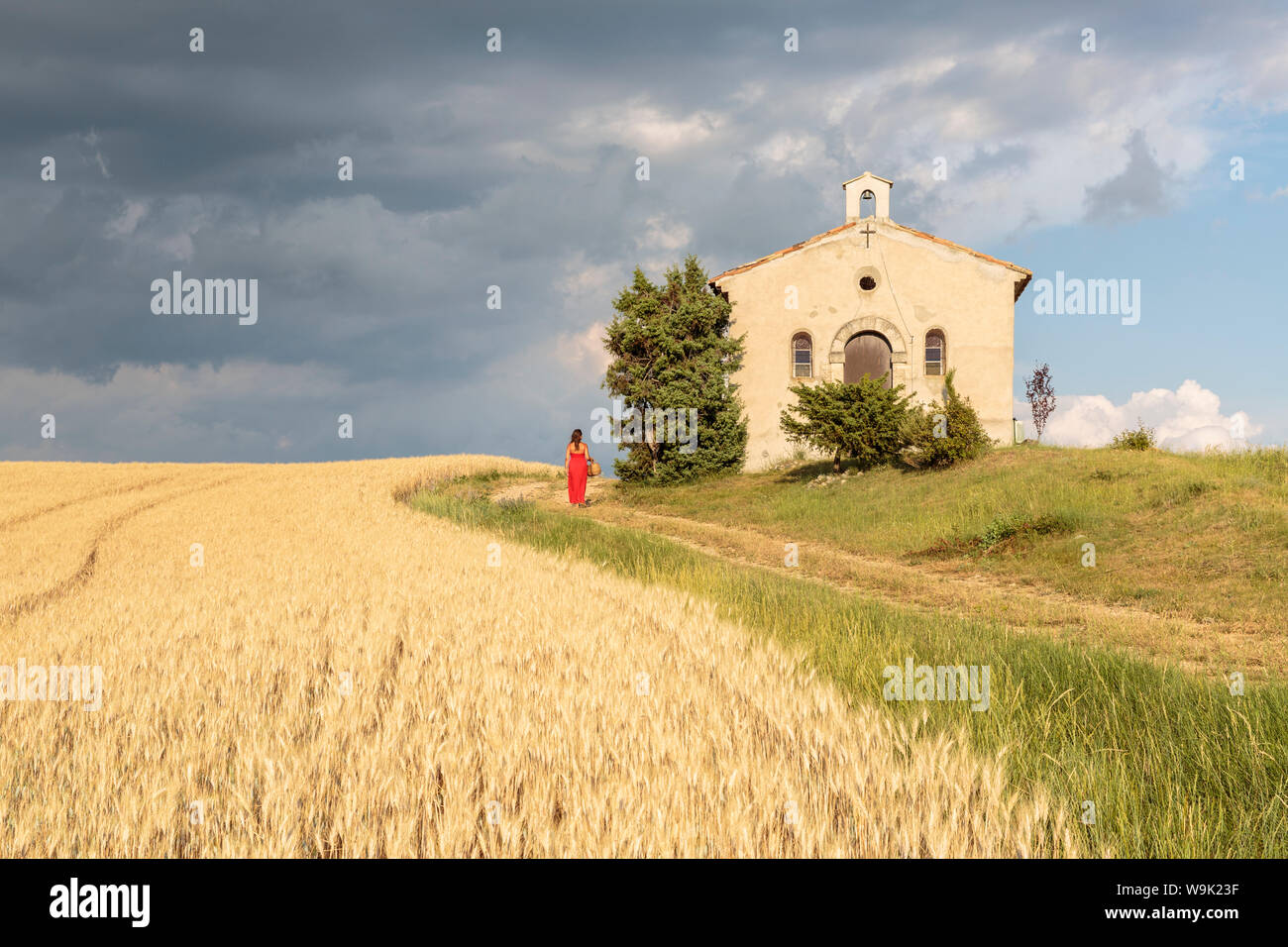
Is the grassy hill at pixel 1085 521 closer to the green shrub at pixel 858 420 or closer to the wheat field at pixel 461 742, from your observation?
the green shrub at pixel 858 420

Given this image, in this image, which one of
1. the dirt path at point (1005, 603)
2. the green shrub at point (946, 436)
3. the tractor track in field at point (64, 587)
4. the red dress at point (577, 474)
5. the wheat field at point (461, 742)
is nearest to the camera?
the wheat field at point (461, 742)

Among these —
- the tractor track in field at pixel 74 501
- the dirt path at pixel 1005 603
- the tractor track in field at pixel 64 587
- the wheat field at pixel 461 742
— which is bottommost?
the dirt path at pixel 1005 603

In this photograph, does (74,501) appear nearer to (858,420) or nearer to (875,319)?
(858,420)

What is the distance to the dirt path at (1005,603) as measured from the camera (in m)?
7.65

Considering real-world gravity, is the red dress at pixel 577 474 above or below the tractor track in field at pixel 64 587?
above

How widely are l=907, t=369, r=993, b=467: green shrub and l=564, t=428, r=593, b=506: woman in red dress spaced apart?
32.5 feet

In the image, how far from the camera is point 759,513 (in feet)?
67.7

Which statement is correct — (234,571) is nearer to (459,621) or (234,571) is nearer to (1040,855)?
(459,621)

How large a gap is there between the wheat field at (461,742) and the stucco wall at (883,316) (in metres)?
21.6

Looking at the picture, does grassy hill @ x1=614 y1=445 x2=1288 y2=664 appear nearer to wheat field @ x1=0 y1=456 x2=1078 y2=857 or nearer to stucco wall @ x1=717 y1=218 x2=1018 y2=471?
stucco wall @ x1=717 y1=218 x2=1018 y2=471

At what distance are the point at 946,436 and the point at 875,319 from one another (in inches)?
292

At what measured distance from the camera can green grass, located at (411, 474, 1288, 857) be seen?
126 inches

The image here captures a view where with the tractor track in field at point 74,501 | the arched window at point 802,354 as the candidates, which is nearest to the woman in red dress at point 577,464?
the arched window at point 802,354

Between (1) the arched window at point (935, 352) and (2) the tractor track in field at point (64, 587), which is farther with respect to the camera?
(1) the arched window at point (935, 352)
